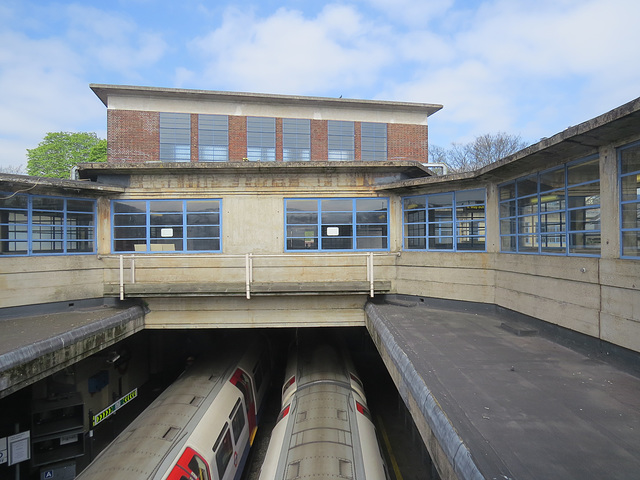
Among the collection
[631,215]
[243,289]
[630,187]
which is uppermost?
[630,187]

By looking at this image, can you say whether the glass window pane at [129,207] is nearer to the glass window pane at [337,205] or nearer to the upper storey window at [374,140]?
the glass window pane at [337,205]

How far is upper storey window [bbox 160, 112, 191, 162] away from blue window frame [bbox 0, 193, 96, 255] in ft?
33.3

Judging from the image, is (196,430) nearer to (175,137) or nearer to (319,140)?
(175,137)

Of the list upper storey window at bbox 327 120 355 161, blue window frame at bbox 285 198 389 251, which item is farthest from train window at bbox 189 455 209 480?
upper storey window at bbox 327 120 355 161

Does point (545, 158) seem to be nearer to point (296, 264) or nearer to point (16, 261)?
point (296, 264)

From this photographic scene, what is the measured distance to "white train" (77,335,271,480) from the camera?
5.59m

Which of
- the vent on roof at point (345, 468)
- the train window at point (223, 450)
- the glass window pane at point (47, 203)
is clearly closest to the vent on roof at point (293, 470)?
the vent on roof at point (345, 468)

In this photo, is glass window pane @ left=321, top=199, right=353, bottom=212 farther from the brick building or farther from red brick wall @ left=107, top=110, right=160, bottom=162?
red brick wall @ left=107, top=110, right=160, bottom=162

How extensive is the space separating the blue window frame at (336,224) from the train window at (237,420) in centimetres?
452

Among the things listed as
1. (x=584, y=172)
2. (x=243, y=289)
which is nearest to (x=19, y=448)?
(x=243, y=289)

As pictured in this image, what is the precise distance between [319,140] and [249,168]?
11877 millimetres

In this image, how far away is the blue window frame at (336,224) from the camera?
10.6 m

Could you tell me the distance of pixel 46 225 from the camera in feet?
30.5

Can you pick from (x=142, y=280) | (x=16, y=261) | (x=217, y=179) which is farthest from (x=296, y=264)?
(x=16, y=261)
